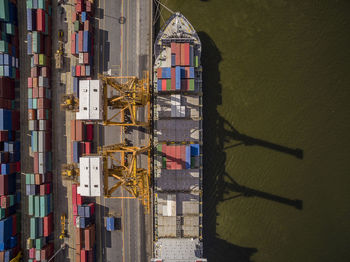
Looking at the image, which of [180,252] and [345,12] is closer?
[180,252]

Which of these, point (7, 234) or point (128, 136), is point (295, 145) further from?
point (7, 234)

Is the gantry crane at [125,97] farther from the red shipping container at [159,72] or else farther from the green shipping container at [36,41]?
the green shipping container at [36,41]

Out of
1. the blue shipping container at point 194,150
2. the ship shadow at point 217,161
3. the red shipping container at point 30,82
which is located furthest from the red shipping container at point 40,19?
the blue shipping container at point 194,150

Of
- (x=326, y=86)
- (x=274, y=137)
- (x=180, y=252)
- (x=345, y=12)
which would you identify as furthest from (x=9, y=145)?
(x=345, y=12)

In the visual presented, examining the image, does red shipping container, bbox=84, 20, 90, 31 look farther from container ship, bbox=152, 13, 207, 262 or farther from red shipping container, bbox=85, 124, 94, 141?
red shipping container, bbox=85, 124, 94, 141

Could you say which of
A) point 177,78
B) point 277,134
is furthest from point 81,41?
point 277,134

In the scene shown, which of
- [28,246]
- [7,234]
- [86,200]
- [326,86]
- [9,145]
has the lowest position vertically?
[28,246]

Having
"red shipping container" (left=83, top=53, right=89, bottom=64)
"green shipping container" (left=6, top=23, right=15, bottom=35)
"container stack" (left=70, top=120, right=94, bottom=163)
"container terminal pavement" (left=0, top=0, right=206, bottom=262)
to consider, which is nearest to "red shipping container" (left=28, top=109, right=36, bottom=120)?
"container terminal pavement" (left=0, top=0, right=206, bottom=262)
